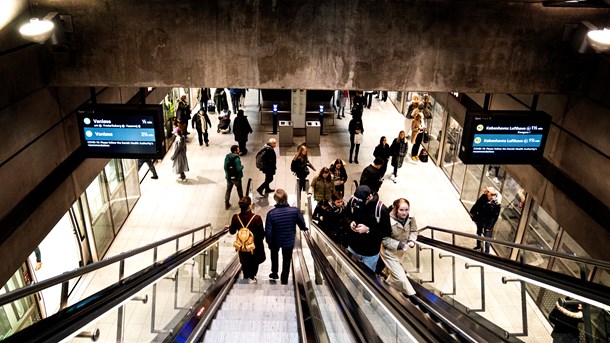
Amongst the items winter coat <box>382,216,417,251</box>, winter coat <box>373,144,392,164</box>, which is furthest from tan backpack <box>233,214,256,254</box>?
winter coat <box>373,144,392,164</box>

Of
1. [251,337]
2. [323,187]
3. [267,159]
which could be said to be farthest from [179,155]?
[251,337]

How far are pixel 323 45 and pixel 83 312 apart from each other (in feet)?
13.6

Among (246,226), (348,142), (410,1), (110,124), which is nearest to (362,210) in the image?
(246,226)

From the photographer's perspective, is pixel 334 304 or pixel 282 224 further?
pixel 282 224

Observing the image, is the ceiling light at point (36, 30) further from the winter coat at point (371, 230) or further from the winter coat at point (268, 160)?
the winter coat at point (268, 160)

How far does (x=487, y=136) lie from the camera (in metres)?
6.14

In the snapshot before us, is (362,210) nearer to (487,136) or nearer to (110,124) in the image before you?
(487,136)

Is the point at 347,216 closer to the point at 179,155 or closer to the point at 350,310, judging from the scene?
the point at 350,310

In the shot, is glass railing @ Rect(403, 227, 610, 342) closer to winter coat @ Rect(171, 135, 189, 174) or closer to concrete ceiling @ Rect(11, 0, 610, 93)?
concrete ceiling @ Rect(11, 0, 610, 93)

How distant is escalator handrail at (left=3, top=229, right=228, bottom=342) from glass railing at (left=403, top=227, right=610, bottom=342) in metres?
2.68

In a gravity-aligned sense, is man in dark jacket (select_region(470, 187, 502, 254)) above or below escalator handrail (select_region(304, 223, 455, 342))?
below

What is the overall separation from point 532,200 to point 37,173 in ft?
23.7

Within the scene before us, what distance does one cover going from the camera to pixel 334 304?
14.4 ft

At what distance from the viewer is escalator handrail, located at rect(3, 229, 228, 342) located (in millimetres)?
2238
